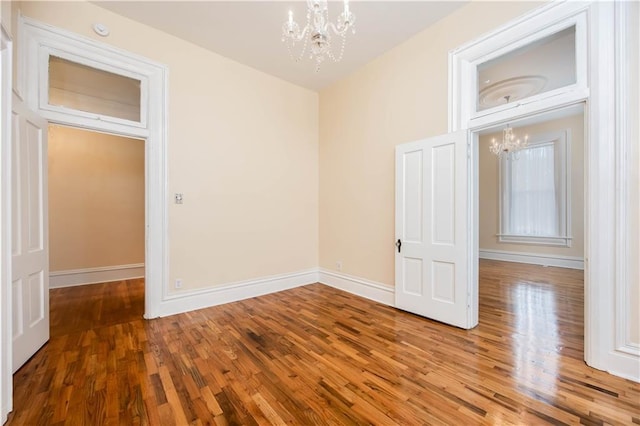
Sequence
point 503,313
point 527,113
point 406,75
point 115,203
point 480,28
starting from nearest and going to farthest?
point 527,113 < point 480,28 < point 503,313 < point 406,75 < point 115,203

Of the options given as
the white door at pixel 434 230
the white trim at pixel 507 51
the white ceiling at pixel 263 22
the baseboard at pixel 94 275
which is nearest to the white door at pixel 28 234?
the white ceiling at pixel 263 22

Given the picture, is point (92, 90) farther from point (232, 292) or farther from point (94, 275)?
point (94, 275)

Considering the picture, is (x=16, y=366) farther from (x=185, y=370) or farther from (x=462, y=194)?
(x=462, y=194)

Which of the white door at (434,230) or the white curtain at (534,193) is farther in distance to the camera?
the white curtain at (534,193)

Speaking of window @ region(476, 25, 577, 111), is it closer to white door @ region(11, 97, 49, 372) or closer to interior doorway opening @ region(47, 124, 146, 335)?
white door @ region(11, 97, 49, 372)

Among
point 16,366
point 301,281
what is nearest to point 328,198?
point 301,281

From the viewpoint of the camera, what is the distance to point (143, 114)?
3.40 metres

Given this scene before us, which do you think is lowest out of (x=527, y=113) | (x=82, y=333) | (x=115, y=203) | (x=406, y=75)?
(x=82, y=333)

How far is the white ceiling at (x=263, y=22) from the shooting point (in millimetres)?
3025

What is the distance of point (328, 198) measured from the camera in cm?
496

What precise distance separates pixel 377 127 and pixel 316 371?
332 cm

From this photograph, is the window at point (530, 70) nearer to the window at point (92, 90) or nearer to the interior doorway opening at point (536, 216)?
the interior doorway opening at point (536, 216)

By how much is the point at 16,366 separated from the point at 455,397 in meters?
3.42

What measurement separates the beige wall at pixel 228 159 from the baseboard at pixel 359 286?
15.8 inches
